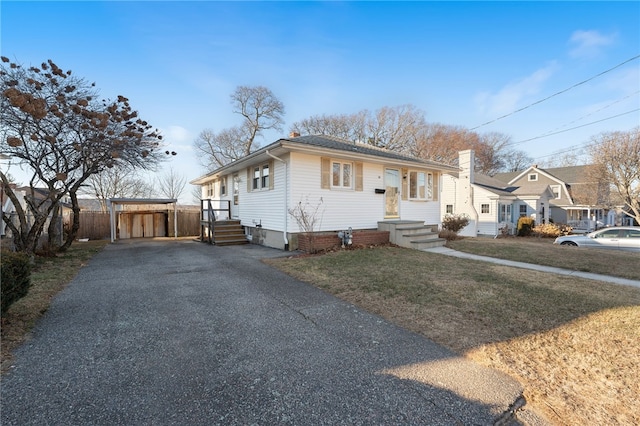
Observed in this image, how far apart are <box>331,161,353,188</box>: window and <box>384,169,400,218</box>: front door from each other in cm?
190

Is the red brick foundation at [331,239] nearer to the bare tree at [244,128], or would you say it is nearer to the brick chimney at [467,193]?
the brick chimney at [467,193]

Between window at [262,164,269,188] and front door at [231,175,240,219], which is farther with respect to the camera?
front door at [231,175,240,219]

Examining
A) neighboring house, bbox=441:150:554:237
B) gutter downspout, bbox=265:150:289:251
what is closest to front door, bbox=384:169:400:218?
gutter downspout, bbox=265:150:289:251

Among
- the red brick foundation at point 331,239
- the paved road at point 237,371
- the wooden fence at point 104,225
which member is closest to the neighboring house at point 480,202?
the red brick foundation at point 331,239

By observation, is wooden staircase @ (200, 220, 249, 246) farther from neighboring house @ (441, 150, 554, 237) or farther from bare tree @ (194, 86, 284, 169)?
bare tree @ (194, 86, 284, 169)

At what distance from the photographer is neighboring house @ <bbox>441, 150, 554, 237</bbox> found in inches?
813

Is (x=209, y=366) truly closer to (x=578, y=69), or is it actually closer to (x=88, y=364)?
(x=88, y=364)

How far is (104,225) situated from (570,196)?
40.7 metres

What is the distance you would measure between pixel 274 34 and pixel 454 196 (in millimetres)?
17205

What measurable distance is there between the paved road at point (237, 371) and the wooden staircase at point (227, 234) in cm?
782

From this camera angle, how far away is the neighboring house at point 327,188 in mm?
10164

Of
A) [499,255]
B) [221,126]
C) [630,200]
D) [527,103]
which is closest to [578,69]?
[527,103]

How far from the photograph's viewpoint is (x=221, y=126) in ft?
107

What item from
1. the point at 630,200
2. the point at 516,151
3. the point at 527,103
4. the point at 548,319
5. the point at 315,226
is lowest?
the point at 548,319
